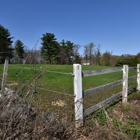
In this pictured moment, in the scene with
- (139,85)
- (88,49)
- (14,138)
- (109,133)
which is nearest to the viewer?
(14,138)

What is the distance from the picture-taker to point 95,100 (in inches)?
204

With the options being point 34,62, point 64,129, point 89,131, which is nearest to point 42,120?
point 64,129

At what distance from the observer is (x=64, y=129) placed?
2.29 m

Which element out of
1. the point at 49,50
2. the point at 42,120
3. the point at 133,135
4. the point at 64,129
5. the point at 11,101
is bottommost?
the point at 133,135

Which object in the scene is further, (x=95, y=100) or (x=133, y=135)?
(x=95, y=100)

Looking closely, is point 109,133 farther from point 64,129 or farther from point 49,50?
point 49,50

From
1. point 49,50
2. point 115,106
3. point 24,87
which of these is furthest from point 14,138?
point 49,50

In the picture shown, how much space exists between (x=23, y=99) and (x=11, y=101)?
0.15 meters

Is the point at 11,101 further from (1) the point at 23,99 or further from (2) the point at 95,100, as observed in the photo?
(2) the point at 95,100

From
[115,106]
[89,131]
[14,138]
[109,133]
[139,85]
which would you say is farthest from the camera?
[139,85]

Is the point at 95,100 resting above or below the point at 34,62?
below

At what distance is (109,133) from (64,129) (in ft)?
3.00

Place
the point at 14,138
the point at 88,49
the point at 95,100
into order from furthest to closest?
the point at 88,49 < the point at 95,100 < the point at 14,138

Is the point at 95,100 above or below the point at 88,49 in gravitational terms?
below
